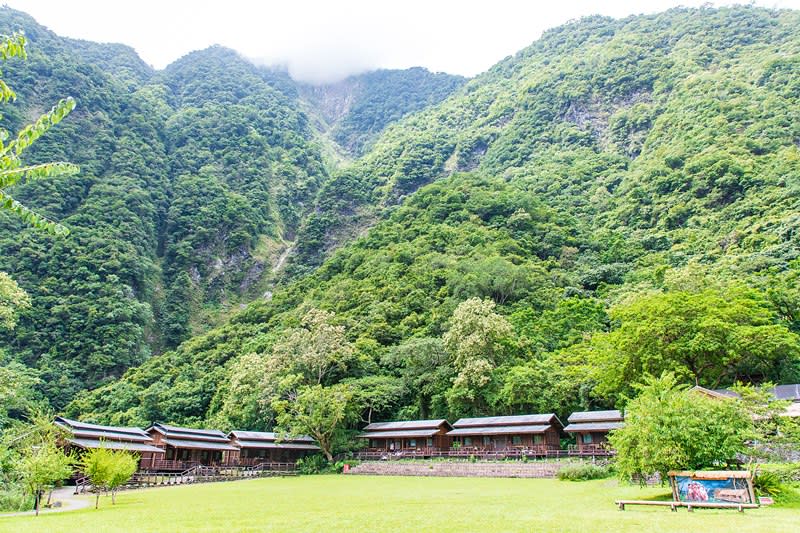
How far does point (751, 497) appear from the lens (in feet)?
58.4

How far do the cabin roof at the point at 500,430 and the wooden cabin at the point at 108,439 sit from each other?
85.6 feet

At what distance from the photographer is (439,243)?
87.5m

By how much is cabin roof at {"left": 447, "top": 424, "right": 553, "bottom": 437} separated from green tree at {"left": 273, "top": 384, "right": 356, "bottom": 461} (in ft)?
34.8

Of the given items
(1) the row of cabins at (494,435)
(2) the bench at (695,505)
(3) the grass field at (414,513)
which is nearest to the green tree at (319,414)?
(1) the row of cabins at (494,435)

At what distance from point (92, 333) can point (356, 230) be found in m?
60.6

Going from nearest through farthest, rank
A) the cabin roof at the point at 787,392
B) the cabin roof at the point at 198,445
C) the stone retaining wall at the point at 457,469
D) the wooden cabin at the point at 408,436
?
the cabin roof at the point at 787,392, the stone retaining wall at the point at 457,469, the cabin roof at the point at 198,445, the wooden cabin at the point at 408,436

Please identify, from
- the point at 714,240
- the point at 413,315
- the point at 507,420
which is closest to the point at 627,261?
the point at 714,240

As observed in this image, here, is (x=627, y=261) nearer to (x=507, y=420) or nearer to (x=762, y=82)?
(x=507, y=420)

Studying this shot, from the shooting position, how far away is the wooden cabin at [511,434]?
4206cm

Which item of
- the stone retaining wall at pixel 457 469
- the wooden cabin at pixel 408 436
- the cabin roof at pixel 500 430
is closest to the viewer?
the stone retaining wall at pixel 457 469

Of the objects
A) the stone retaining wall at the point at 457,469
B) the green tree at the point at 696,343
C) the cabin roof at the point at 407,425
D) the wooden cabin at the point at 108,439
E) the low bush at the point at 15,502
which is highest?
the green tree at the point at 696,343

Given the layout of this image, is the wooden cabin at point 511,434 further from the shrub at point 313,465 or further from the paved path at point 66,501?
the paved path at point 66,501

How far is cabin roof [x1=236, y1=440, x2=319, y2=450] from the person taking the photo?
50594 mm

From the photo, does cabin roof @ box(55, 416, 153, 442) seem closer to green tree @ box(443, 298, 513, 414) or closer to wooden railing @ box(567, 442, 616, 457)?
green tree @ box(443, 298, 513, 414)
